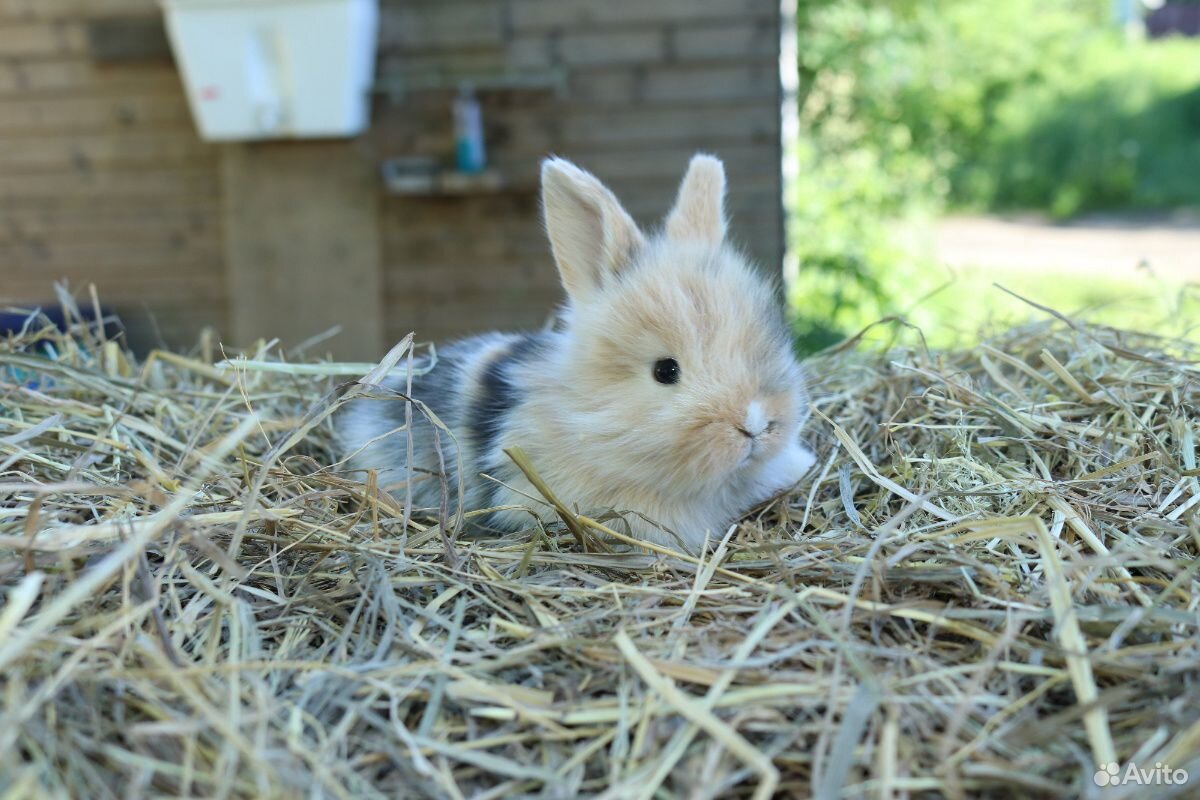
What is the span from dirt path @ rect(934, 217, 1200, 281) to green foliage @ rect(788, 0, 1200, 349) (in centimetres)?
72

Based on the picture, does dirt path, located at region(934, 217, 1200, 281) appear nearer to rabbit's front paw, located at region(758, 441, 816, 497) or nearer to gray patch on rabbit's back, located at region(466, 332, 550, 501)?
rabbit's front paw, located at region(758, 441, 816, 497)

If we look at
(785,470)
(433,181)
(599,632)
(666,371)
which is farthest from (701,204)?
(433,181)

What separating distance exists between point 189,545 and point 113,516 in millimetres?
218

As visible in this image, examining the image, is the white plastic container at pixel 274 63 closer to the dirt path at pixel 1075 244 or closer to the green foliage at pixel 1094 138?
the dirt path at pixel 1075 244

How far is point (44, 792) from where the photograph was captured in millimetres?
1351

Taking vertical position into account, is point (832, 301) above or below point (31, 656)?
below

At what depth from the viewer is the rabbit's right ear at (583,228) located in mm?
2471

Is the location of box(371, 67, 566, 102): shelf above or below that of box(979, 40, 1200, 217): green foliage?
above

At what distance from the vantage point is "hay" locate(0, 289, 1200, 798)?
4.89ft

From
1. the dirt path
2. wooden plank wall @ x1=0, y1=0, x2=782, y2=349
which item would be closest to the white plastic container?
wooden plank wall @ x1=0, y1=0, x2=782, y2=349

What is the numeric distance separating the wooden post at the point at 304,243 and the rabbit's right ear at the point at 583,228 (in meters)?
4.11

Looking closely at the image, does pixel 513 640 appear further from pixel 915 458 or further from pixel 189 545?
pixel 915 458

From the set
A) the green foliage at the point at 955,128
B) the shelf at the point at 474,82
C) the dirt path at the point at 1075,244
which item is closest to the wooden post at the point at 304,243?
the shelf at the point at 474,82

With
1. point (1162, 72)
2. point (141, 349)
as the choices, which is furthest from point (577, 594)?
point (1162, 72)
